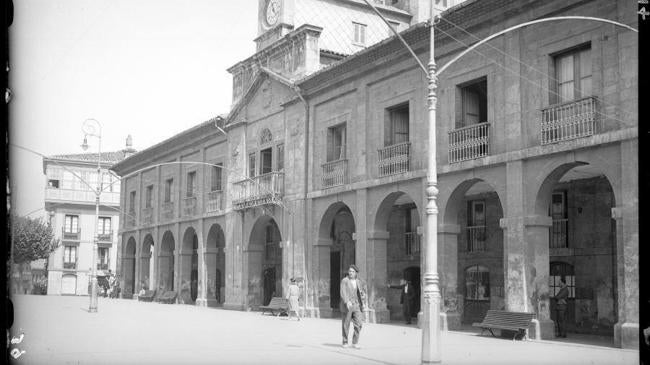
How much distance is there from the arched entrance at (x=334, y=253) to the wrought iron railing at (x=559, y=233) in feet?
24.3

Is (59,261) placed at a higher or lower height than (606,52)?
lower

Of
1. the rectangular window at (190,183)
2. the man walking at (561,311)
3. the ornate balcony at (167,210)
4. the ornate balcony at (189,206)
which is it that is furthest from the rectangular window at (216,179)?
the man walking at (561,311)

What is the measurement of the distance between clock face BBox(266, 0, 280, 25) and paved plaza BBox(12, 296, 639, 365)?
15.7 meters

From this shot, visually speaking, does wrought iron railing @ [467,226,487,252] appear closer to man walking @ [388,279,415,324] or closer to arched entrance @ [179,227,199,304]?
man walking @ [388,279,415,324]

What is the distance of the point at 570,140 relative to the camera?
17703 millimetres

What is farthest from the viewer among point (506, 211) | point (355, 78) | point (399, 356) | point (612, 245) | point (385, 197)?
point (355, 78)

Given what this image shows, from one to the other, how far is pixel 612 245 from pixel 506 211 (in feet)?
14.0

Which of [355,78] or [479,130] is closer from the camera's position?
[479,130]

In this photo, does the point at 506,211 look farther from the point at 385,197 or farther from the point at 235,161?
the point at 235,161

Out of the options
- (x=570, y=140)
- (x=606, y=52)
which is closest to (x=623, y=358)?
(x=570, y=140)

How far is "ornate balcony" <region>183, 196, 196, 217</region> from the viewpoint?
3953 centimetres

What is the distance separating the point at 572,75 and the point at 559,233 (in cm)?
661

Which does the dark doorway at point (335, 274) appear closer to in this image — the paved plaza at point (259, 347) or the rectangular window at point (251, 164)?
the rectangular window at point (251, 164)

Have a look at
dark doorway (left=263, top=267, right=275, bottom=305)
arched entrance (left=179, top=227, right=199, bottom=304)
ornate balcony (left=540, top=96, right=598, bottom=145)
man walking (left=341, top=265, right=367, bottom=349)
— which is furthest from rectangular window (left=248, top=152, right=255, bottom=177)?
man walking (left=341, top=265, right=367, bottom=349)
